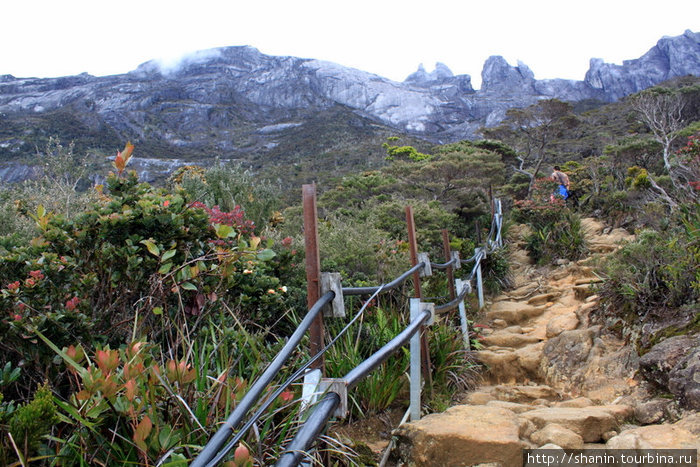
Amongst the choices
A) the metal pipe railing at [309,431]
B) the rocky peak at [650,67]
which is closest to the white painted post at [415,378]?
the metal pipe railing at [309,431]

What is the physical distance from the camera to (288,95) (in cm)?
9294

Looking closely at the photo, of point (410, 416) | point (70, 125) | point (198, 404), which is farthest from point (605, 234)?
point (70, 125)

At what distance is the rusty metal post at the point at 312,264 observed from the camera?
201 cm

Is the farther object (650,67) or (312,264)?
(650,67)

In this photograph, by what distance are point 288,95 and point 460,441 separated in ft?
315

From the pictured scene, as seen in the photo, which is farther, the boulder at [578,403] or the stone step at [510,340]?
the stone step at [510,340]

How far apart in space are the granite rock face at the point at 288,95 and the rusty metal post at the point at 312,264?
69.0 metres

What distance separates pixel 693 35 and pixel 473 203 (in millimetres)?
93097

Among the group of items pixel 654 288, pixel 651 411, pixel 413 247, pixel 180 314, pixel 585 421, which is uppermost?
pixel 413 247

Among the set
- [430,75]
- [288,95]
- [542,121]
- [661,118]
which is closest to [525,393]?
[661,118]

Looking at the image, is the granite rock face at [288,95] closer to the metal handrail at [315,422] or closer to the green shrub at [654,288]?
the green shrub at [654,288]

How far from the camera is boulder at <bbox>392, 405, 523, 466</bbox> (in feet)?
7.30

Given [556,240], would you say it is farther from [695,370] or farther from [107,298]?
[107,298]

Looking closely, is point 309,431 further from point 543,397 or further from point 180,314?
point 543,397
